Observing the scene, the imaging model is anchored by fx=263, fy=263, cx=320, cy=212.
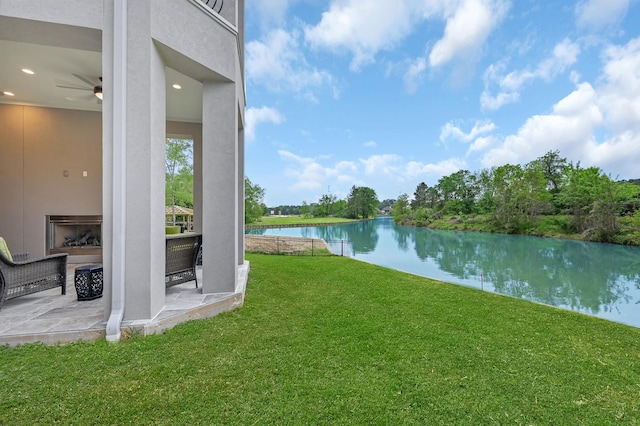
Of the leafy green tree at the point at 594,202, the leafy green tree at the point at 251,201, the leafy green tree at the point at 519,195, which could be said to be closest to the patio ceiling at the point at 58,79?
the leafy green tree at the point at 251,201

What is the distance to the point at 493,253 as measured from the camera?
1617cm

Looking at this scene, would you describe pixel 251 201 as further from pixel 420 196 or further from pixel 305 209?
pixel 305 209

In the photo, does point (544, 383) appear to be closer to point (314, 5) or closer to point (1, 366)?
point (1, 366)

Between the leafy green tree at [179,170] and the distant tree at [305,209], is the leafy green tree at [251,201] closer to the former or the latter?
the leafy green tree at [179,170]

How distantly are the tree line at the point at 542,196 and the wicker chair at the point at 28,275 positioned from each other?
2884cm

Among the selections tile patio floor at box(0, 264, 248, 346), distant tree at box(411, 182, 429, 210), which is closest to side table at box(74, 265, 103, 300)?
tile patio floor at box(0, 264, 248, 346)

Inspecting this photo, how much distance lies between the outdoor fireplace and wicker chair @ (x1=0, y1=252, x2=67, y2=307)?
209 centimetres

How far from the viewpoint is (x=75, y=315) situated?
2.90 metres

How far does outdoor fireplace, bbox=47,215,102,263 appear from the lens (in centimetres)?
543

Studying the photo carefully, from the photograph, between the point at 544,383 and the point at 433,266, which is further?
the point at 433,266

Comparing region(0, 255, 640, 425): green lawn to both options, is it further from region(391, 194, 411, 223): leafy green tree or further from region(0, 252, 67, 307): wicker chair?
region(391, 194, 411, 223): leafy green tree

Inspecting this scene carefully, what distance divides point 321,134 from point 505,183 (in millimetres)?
21166

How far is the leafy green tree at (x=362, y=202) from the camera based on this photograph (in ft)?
196

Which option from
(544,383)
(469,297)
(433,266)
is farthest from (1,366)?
(433,266)
